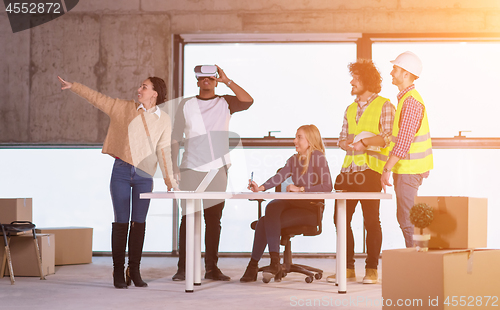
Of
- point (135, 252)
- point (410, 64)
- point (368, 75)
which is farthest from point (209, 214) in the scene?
point (410, 64)

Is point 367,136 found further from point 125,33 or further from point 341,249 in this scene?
point 125,33

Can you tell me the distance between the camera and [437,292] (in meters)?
2.35

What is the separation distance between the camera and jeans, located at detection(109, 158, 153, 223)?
11.8ft

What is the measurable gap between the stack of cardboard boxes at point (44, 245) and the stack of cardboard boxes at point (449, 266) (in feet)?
9.55

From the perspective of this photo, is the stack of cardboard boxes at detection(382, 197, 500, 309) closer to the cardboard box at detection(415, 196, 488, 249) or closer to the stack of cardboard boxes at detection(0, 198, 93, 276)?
the cardboard box at detection(415, 196, 488, 249)

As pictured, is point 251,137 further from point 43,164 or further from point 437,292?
point 437,292

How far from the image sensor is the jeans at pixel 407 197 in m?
3.59

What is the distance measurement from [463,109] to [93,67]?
382 centimetres

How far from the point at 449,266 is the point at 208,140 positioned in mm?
2105

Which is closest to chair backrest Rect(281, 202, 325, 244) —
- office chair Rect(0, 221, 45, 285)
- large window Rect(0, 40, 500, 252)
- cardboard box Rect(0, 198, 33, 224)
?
large window Rect(0, 40, 500, 252)

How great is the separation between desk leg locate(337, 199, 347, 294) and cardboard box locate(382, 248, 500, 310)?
830mm

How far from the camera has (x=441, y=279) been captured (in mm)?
2346

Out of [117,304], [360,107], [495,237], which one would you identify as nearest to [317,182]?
[360,107]

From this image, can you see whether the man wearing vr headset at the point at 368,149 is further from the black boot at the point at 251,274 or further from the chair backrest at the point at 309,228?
the black boot at the point at 251,274
